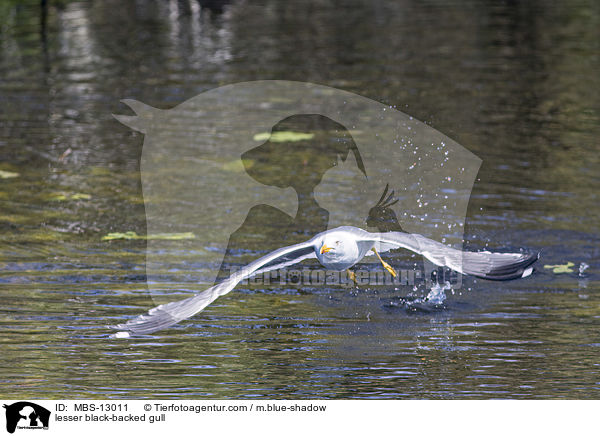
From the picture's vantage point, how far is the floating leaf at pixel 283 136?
10.4 m

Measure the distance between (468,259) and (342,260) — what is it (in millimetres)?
800

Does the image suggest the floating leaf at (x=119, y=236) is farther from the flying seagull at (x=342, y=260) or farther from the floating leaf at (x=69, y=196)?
the flying seagull at (x=342, y=260)

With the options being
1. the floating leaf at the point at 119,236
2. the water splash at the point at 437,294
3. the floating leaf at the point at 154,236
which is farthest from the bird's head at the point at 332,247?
the floating leaf at the point at 119,236

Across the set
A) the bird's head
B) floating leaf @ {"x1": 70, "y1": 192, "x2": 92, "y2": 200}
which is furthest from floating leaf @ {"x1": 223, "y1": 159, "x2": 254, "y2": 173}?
the bird's head

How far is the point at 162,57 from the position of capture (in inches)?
582

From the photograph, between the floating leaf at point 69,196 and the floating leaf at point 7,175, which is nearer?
the floating leaf at point 69,196

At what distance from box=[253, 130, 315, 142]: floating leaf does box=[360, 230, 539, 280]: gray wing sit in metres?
4.46

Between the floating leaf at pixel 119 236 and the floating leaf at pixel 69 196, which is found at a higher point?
the floating leaf at pixel 69 196

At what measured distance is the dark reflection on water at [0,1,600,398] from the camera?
577cm

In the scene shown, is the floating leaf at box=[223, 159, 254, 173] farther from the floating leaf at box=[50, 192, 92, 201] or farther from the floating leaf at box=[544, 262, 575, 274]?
the floating leaf at box=[544, 262, 575, 274]
